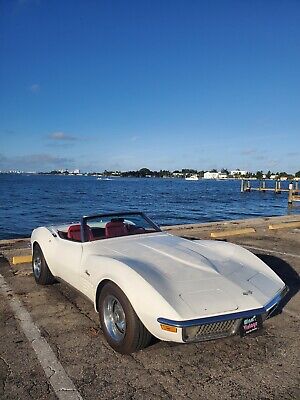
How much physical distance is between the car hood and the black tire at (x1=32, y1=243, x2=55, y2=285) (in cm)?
127

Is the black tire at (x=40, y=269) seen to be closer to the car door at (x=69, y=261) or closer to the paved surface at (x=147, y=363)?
the car door at (x=69, y=261)

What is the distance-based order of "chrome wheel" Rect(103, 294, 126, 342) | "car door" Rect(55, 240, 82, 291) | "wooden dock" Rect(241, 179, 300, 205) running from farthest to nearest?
"wooden dock" Rect(241, 179, 300, 205) → "car door" Rect(55, 240, 82, 291) → "chrome wheel" Rect(103, 294, 126, 342)

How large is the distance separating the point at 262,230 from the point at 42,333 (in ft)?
28.7

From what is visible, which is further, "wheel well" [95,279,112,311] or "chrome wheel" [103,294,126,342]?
"wheel well" [95,279,112,311]

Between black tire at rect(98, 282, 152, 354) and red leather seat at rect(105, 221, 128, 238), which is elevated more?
red leather seat at rect(105, 221, 128, 238)

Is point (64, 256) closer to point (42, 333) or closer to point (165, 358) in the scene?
point (42, 333)

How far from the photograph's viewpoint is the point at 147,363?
10.5ft

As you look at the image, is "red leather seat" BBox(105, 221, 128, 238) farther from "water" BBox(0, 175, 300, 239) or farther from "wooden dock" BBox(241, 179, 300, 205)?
"wooden dock" BBox(241, 179, 300, 205)

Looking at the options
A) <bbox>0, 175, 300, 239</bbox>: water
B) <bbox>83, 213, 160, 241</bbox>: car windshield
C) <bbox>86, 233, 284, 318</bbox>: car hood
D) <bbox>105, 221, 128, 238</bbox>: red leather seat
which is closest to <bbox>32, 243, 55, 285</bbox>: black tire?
<bbox>83, 213, 160, 241</bbox>: car windshield

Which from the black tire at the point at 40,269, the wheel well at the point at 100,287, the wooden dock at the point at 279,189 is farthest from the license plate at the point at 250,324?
the wooden dock at the point at 279,189

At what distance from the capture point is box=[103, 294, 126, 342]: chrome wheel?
11.3 ft

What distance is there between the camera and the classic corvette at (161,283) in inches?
118

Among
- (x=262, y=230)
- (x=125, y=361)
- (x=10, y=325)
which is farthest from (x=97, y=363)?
(x=262, y=230)

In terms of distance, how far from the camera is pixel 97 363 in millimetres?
3211
